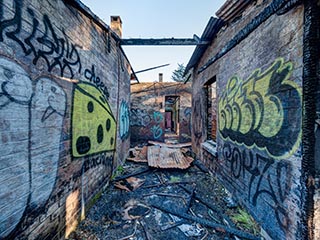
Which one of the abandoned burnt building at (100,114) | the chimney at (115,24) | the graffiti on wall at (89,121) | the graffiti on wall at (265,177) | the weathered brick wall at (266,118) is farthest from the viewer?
the chimney at (115,24)

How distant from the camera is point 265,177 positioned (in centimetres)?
237

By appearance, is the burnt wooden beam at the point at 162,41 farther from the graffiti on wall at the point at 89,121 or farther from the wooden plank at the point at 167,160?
the wooden plank at the point at 167,160

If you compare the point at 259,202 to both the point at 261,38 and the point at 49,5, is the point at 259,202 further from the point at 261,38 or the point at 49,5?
the point at 49,5

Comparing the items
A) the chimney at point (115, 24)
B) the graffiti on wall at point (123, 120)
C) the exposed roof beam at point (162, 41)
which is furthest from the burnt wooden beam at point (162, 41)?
the graffiti on wall at point (123, 120)

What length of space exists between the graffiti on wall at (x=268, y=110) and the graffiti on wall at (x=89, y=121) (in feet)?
9.66

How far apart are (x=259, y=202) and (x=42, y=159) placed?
3.19 metres

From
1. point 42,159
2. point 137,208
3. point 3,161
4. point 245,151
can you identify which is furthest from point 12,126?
point 245,151

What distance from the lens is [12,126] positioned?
1524mm

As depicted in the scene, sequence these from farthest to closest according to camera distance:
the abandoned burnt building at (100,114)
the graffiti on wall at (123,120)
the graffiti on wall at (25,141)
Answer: the graffiti on wall at (123,120) < the abandoned burnt building at (100,114) < the graffiti on wall at (25,141)

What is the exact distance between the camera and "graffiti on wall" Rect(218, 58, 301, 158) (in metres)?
1.93

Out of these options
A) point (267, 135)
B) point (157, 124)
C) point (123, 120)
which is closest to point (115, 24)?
point (123, 120)

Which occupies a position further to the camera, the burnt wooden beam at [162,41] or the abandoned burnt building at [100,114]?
the burnt wooden beam at [162,41]

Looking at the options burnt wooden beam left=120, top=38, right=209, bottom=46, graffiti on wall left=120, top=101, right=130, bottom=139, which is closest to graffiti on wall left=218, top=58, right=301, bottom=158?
burnt wooden beam left=120, top=38, right=209, bottom=46

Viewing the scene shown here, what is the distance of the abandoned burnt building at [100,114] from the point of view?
5.24 ft
